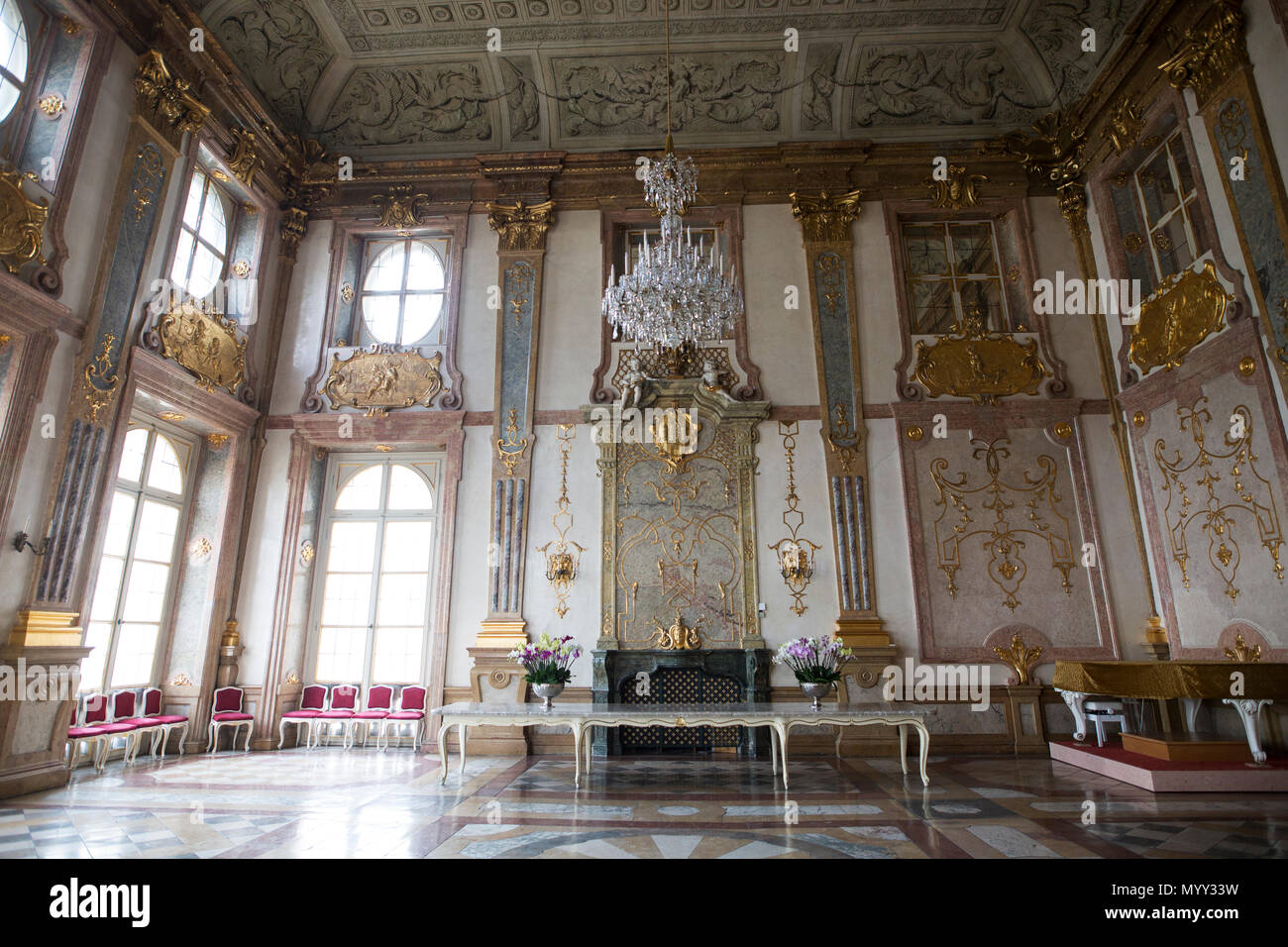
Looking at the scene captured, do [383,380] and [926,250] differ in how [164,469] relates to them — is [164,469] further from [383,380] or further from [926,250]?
[926,250]

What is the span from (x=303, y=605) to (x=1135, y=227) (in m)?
10.4

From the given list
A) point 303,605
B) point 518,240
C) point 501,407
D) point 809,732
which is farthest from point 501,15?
point 809,732

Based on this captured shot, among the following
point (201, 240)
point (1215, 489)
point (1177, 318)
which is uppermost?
point (201, 240)

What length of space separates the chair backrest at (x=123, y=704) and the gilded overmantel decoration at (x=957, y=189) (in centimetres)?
1043

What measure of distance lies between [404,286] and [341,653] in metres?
4.63

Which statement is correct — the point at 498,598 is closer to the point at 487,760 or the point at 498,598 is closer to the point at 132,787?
the point at 487,760

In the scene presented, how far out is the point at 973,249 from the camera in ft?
28.7

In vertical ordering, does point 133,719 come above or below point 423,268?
below

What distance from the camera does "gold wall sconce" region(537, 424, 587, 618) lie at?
25.1ft

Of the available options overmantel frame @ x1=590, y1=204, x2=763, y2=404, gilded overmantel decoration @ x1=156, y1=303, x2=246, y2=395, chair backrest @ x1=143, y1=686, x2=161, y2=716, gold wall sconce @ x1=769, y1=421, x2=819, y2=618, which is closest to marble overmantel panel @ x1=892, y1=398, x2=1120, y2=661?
gold wall sconce @ x1=769, y1=421, x2=819, y2=618

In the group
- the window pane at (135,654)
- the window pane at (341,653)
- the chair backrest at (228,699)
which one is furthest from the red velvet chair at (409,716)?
the window pane at (135,654)

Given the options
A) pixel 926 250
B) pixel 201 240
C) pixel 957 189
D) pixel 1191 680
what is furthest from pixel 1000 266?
pixel 201 240

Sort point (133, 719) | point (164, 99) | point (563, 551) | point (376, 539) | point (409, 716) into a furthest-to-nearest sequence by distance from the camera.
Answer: point (376, 539), point (563, 551), point (409, 716), point (164, 99), point (133, 719)

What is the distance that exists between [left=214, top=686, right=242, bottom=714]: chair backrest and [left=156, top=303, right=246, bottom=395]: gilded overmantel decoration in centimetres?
321
